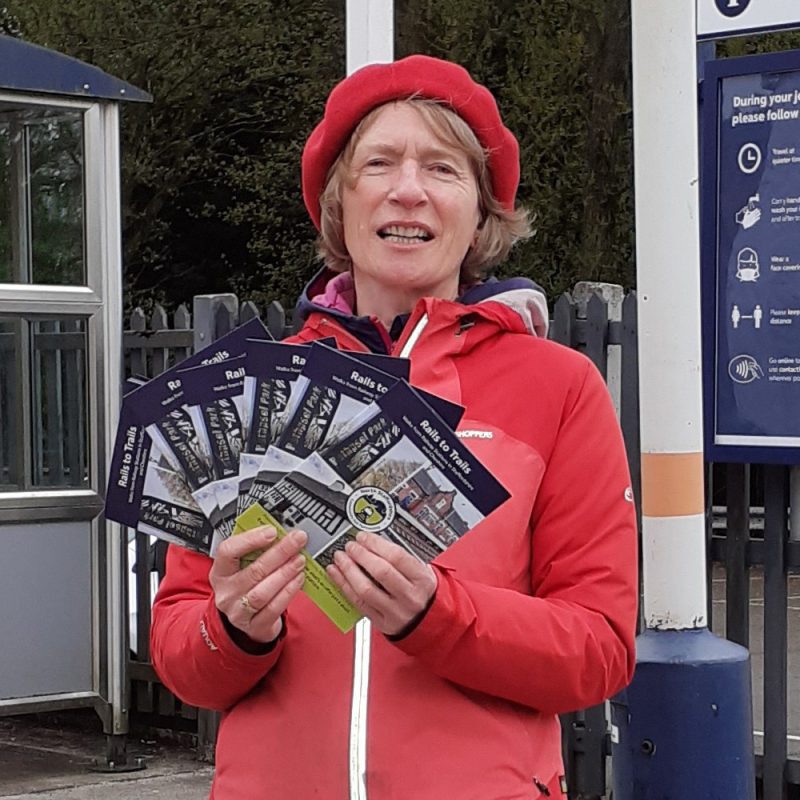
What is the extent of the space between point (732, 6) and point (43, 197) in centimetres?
321

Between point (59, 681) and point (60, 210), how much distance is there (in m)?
1.97

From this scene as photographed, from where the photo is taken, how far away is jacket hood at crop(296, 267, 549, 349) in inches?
91.6

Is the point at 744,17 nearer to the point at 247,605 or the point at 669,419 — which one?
the point at 669,419

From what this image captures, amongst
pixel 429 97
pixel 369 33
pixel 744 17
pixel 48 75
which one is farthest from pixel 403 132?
pixel 48 75

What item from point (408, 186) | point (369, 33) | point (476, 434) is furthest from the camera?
point (369, 33)

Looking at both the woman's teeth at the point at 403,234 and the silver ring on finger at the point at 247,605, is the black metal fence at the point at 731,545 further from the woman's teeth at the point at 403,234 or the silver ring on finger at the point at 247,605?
the silver ring on finger at the point at 247,605

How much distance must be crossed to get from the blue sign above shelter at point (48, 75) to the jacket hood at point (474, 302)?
4.40m

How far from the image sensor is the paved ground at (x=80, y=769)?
6.62 m

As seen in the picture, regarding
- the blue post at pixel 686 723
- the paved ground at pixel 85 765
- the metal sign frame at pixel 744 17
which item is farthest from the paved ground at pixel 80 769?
the metal sign frame at pixel 744 17

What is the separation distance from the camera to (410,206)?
7.64 feet

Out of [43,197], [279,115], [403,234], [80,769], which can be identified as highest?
[279,115]

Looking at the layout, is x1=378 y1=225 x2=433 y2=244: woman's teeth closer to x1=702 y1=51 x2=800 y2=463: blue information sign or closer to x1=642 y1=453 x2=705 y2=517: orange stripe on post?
x1=642 y1=453 x2=705 y2=517: orange stripe on post

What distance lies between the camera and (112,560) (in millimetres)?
6793

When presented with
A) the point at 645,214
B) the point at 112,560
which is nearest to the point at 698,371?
the point at 645,214
